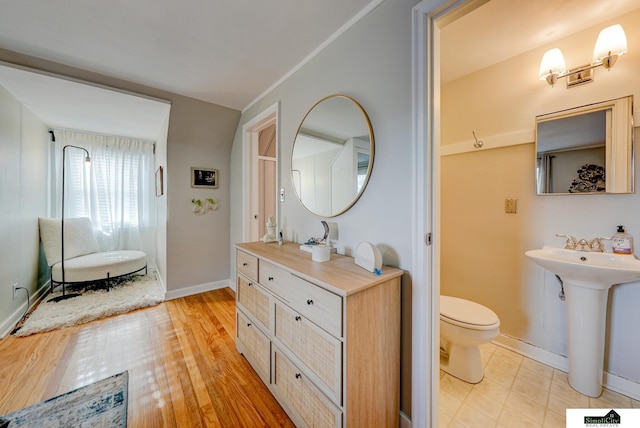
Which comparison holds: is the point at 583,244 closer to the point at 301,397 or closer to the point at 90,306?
the point at 301,397

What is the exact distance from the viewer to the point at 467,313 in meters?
1.58

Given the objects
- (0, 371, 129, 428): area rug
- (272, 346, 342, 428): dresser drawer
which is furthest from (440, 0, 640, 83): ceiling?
(0, 371, 129, 428): area rug

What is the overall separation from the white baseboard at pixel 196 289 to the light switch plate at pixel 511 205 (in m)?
3.27

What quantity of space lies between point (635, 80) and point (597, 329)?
1.46m

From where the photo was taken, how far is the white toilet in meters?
1.45

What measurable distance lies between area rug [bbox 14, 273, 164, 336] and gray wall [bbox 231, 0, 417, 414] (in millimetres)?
2424

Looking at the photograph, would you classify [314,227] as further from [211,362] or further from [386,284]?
[211,362]

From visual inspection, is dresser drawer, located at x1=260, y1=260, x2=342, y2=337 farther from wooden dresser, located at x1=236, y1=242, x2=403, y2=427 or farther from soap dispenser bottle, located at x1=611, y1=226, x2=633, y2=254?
soap dispenser bottle, located at x1=611, y1=226, x2=633, y2=254

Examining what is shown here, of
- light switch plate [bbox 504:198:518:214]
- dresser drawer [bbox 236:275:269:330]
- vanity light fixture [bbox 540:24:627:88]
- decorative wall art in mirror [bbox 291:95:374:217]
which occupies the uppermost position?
vanity light fixture [bbox 540:24:627:88]

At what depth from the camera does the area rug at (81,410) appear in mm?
1246

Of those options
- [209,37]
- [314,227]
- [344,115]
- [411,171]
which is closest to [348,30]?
[344,115]

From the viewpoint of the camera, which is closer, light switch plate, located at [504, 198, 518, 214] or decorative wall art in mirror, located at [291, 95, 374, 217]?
decorative wall art in mirror, located at [291, 95, 374, 217]

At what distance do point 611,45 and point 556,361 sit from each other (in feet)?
6.65

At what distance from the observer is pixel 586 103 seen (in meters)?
1.53
